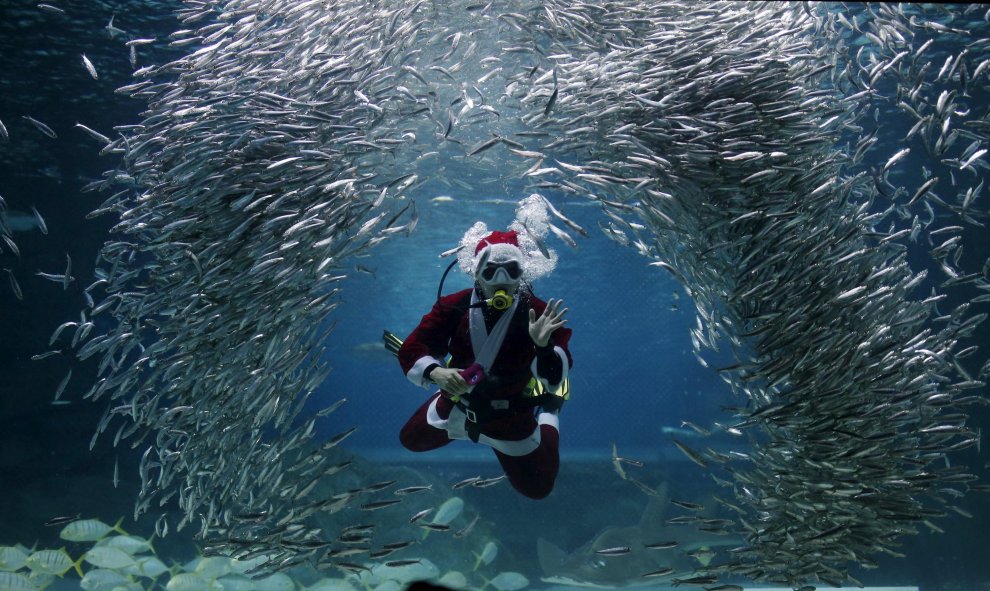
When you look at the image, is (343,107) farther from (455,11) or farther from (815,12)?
(815,12)

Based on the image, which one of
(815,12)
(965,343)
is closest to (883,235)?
(815,12)

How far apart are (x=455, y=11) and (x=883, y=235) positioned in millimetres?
6200

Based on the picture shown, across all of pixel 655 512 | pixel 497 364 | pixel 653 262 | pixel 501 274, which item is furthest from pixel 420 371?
pixel 655 512

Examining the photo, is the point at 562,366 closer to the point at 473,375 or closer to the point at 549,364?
the point at 549,364

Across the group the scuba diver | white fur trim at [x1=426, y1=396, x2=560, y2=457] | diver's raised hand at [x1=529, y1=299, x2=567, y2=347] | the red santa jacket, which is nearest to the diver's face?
the scuba diver

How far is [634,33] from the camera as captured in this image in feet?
21.2

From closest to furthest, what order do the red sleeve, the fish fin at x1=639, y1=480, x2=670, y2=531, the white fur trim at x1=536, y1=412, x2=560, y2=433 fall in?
1. the red sleeve
2. the white fur trim at x1=536, y1=412, x2=560, y2=433
3. the fish fin at x1=639, y1=480, x2=670, y2=531

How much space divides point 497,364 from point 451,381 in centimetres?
65

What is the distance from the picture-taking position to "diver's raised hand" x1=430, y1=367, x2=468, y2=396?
4.83 meters

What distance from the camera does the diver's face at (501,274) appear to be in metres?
5.07

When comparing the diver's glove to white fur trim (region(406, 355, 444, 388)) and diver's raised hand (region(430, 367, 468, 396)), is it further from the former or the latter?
white fur trim (region(406, 355, 444, 388))

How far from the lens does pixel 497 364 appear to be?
5348 mm

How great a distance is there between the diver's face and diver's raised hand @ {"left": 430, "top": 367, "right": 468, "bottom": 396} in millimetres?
865

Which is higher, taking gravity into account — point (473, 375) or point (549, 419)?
point (473, 375)
